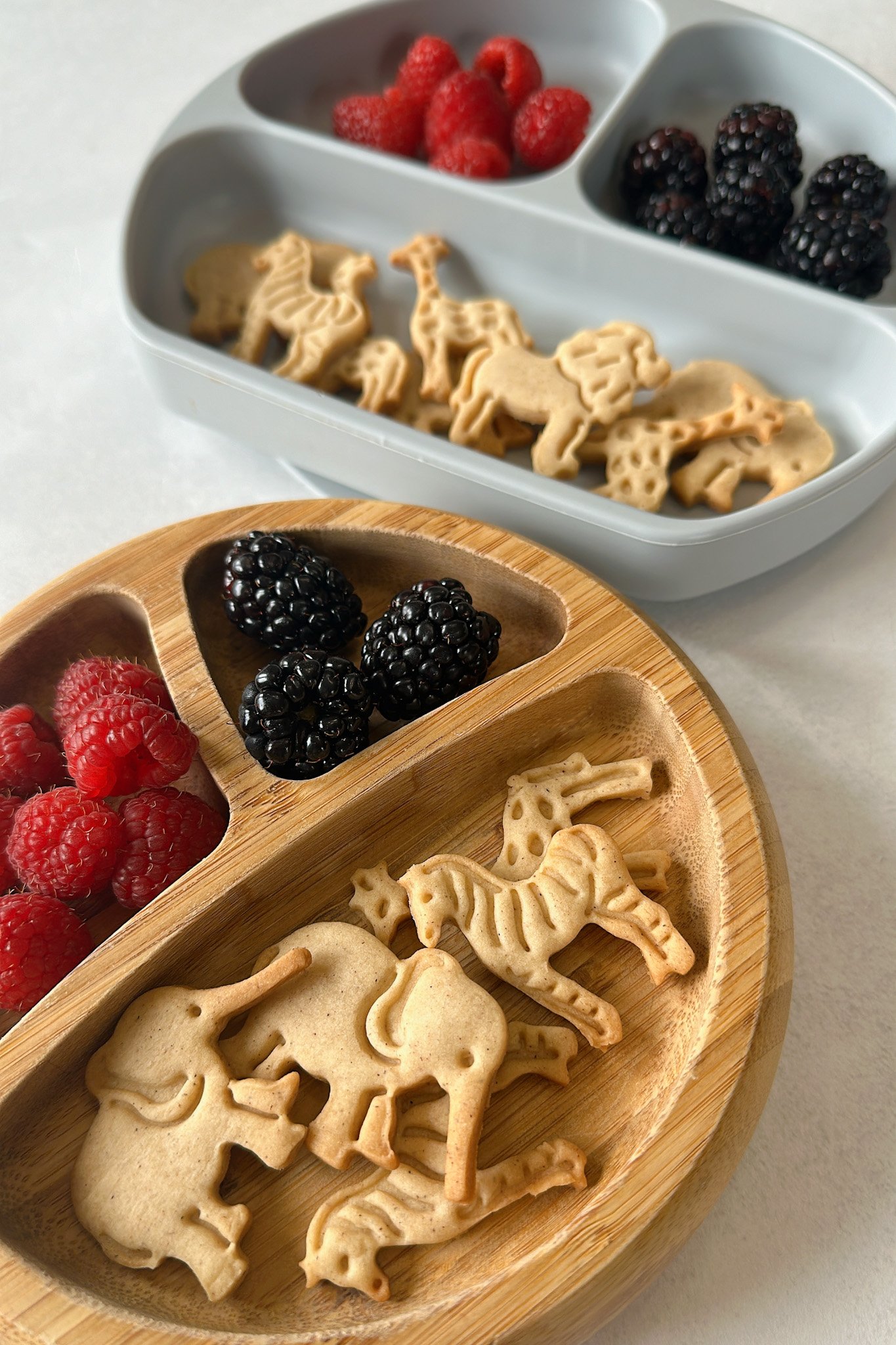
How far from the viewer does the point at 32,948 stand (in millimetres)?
1108

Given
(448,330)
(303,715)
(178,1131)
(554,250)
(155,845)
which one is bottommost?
(178,1131)

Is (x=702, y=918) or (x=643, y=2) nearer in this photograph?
(x=702, y=918)

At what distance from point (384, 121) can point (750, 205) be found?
68 centimetres

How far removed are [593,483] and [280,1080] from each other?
38.1 inches

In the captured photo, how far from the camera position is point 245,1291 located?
1.03 metres

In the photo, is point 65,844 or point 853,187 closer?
point 65,844

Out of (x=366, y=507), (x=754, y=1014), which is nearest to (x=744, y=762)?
(x=754, y=1014)

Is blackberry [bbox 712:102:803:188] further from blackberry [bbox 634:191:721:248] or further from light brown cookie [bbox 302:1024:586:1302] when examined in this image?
light brown cookie [bbox 302:1024:586:1302]

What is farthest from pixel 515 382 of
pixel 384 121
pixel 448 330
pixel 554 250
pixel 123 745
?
pixel 123 745

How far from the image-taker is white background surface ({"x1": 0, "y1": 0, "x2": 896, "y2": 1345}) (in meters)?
1.13

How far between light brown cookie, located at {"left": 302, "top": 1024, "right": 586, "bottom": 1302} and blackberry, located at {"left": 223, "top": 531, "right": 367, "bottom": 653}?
0.58m

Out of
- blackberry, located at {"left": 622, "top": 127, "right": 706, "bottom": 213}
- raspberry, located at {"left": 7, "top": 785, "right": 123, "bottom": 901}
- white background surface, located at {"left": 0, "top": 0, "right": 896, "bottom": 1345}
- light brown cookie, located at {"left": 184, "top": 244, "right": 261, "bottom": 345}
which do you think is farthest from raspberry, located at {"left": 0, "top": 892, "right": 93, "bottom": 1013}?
blackberry, located at {"left": 622, "top": 127, "right": 706, "bottom": 213}

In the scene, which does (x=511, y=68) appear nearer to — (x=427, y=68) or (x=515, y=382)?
(x=427, y=68)

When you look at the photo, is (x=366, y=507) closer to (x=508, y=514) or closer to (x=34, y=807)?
(x=508, y=514)
